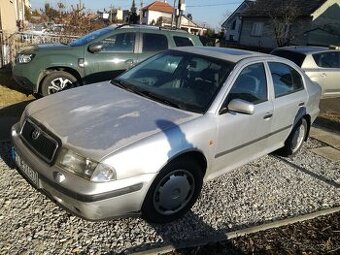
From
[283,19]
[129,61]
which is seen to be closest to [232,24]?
[283,19]

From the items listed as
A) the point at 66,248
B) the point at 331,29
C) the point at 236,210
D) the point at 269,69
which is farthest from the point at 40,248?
the point at 331,29

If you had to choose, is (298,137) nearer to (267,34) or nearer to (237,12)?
(267,34)

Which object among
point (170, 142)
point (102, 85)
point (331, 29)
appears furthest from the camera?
point (331, 29)

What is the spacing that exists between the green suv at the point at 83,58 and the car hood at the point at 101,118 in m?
3.35

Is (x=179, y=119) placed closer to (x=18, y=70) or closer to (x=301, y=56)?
(x=18, y=70)

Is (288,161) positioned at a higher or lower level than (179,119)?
lower

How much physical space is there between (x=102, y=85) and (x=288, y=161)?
3.07 m

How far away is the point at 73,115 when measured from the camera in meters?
3.64

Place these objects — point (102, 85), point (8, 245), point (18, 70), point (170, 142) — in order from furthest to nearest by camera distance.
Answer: point (18, 70)
point (102, 85)
point (170, 142)
point (8, 245)

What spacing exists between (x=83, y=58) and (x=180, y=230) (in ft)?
16.4

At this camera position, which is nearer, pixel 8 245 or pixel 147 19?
pixel 8 245

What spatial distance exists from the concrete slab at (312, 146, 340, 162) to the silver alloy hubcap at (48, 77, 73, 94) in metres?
4.89

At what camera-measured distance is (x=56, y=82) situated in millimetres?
7523

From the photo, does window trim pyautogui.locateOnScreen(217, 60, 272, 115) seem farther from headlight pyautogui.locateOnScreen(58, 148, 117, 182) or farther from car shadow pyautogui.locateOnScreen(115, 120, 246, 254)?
headlight pyautogui.locateOnScreen(58, 148, 117, 182)
